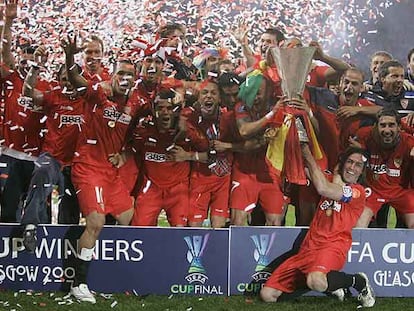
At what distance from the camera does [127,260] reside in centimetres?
611

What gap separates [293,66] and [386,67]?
2.37ft

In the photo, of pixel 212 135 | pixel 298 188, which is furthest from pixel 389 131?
pixel 212 135

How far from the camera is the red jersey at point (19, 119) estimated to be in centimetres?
597

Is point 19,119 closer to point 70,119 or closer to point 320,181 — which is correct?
point 70,119

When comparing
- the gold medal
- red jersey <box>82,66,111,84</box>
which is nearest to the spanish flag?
the gold medal

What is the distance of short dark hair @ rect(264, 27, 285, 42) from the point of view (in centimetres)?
595

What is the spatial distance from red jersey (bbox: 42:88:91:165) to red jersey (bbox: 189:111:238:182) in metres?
0.86

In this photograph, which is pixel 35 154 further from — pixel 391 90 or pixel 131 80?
pixel 391 90

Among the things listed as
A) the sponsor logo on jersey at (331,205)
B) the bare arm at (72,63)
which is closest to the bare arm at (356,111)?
the sponsor logo on jersey at (331,205)

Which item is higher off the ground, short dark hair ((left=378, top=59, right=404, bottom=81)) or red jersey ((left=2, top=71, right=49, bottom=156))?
short dark hair ((left=378, top=59, right=404, bottom=81))

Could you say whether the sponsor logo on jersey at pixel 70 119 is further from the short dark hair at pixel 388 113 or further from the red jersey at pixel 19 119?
the short dark hair at pixel 388 113

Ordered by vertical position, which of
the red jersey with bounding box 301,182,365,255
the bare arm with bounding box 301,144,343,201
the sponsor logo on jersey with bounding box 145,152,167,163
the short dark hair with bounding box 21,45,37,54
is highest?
the short dark hair with bounding box 21,45,37,54

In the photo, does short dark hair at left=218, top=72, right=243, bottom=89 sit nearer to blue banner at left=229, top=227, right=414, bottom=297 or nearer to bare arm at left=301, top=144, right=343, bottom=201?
bare arm at left=301, top=144, right=343, bottom=201

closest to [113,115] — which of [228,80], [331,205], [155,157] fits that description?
[155,157]
